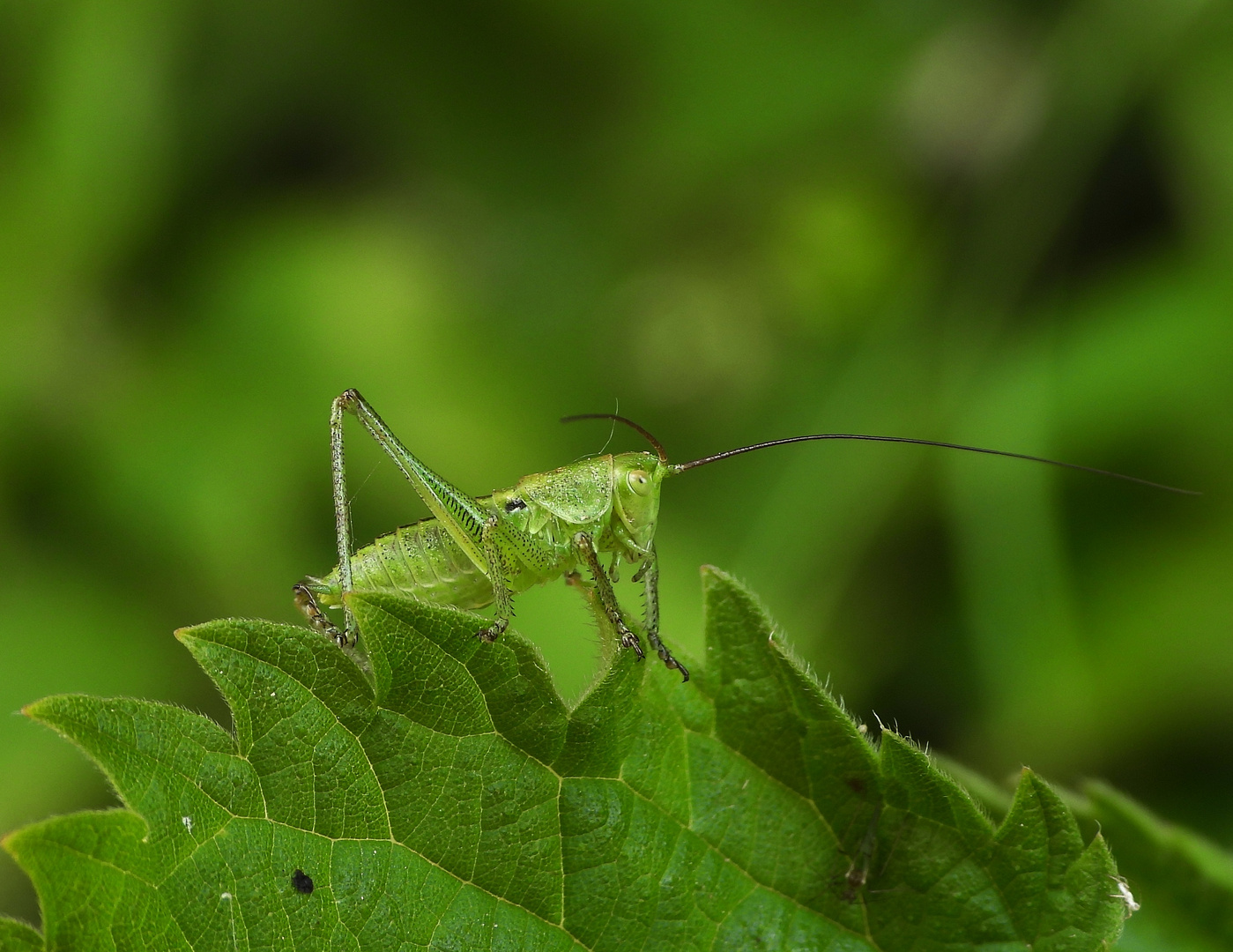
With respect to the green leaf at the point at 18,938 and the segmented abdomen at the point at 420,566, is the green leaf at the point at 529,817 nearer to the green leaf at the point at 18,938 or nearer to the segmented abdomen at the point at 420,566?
the green leaf at the point at 18,938

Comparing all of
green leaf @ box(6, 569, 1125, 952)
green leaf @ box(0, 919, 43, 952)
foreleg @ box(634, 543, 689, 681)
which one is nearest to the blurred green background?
foreleg @ box(634, 543, 689, 681)

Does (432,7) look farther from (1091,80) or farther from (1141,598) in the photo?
(1141,598)

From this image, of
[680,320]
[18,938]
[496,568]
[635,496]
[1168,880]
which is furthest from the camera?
[680,320]

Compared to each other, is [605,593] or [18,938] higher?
[605,593]

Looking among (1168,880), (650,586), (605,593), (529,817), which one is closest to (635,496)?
(650,586)

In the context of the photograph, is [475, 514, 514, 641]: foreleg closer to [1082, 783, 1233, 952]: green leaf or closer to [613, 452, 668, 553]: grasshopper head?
[613, 452, 668, 553]: grasshopper head

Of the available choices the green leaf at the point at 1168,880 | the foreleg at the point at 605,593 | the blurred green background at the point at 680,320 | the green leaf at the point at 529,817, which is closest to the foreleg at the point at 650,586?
the foreleg at the point at 605,593

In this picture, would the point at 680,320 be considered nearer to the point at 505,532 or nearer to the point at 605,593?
the point at 505,532

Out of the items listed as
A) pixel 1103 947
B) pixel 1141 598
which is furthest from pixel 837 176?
pixel 1103 947
